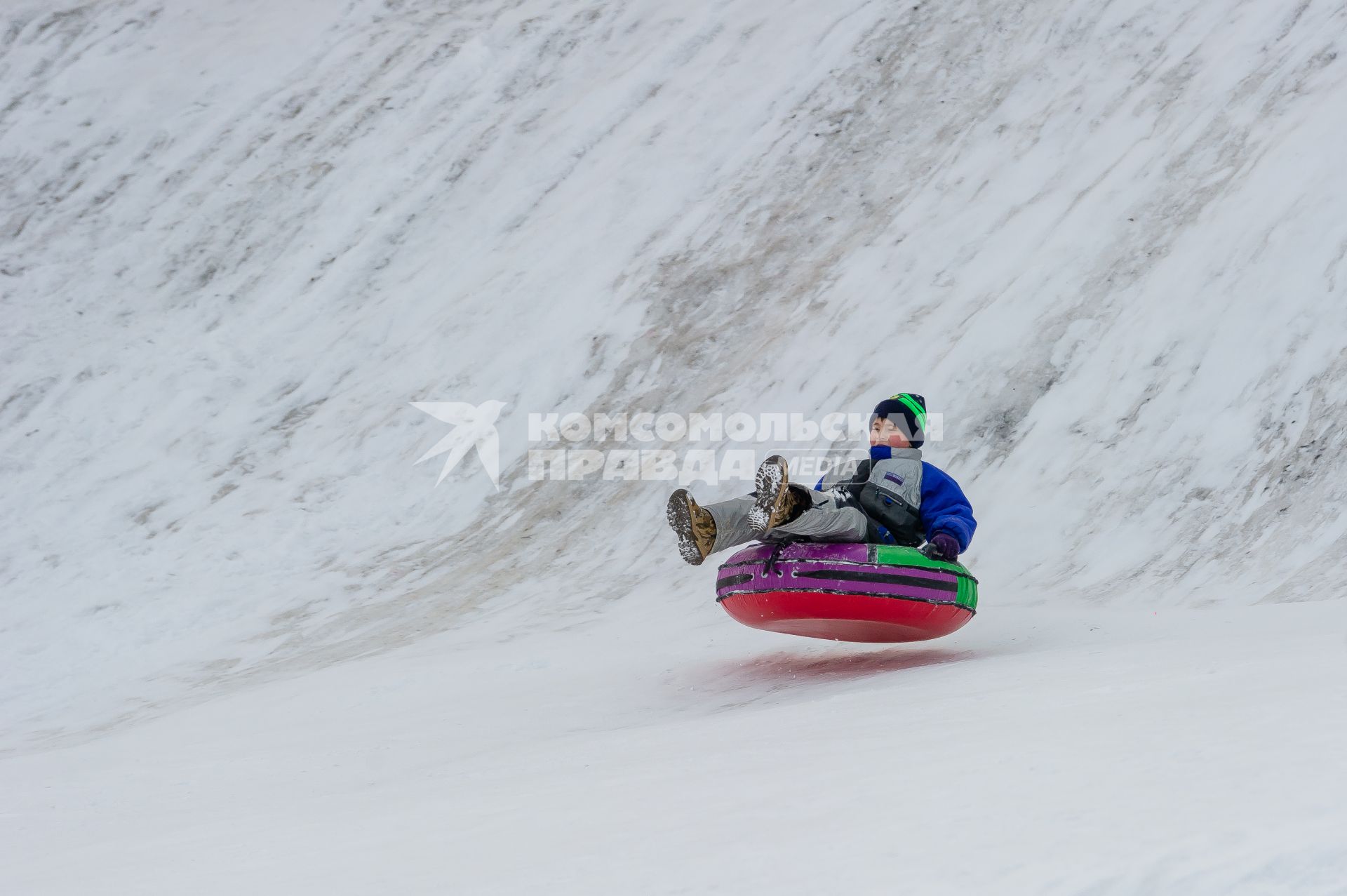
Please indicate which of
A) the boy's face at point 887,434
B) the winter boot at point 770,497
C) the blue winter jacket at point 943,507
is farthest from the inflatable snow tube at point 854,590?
the boy's face at point 887,434

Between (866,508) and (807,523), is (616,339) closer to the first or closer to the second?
(866,508)

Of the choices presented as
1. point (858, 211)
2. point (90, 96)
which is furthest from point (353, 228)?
point (858, 211)

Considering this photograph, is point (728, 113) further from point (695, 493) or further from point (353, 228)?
point (695, 493)

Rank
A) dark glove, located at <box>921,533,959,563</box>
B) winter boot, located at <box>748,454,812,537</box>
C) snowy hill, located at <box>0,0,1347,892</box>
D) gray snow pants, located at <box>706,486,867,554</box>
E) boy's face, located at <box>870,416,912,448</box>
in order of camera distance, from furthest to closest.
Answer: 1. snowy hill, located at <box>0,0,1347,892</box>
2. boy's face, located at <box>870,416,912,448</box>
3. dark glove, located at <box>921,533,959,563</box>
4. gray snow pants, located at <box>706,486,867,554</box>
5. winter boot, located at <box>748,454,812,537</box>

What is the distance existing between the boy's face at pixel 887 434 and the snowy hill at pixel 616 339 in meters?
→ 1.20

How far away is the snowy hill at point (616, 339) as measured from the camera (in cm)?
659

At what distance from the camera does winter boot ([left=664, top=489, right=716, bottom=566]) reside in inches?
218

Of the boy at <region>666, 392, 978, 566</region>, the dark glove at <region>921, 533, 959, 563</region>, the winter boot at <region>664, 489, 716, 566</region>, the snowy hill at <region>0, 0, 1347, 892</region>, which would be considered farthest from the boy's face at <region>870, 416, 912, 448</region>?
the winter boot at <region>664, 489, 716, 566</region>

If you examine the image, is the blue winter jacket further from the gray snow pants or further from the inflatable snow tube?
the gray snow pants

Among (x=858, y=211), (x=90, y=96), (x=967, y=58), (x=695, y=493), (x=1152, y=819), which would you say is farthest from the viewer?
(x=90, y=96)

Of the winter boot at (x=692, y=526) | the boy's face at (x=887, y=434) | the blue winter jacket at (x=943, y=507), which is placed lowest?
the blue winter jacket at (x=943, y=507)

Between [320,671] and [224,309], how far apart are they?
A: 25.0 ft

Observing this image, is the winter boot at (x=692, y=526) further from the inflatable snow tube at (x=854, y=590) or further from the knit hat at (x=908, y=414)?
the knit hat at (x=908, y=414)

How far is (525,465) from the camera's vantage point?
11602mm
